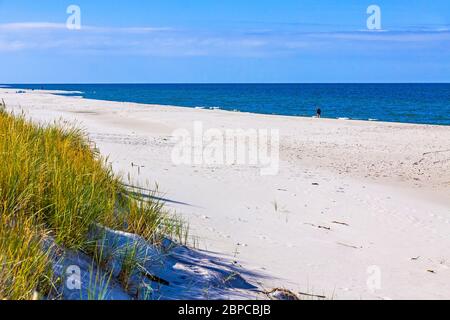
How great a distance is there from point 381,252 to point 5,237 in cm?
458

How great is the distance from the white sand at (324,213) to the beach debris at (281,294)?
0.36m

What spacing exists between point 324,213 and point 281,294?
4604 mm

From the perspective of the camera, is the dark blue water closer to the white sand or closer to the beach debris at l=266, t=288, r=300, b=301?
the white sand

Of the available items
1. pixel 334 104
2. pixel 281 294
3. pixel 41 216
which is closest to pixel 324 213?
pixel 281 294

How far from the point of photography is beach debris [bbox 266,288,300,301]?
417 cm

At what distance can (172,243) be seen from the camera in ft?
16.3

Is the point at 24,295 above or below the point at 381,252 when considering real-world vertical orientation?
above

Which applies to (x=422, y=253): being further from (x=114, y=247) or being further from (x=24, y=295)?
(x=24, y=295)

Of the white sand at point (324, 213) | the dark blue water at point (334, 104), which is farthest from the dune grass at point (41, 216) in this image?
the dark blue water at point (334, 104)

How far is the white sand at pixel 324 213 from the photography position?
546 cm

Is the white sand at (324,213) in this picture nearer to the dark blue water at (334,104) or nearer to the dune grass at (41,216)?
the dune grass at (41,216)

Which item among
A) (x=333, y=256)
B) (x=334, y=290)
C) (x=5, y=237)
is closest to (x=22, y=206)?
(x=5, y=237)
